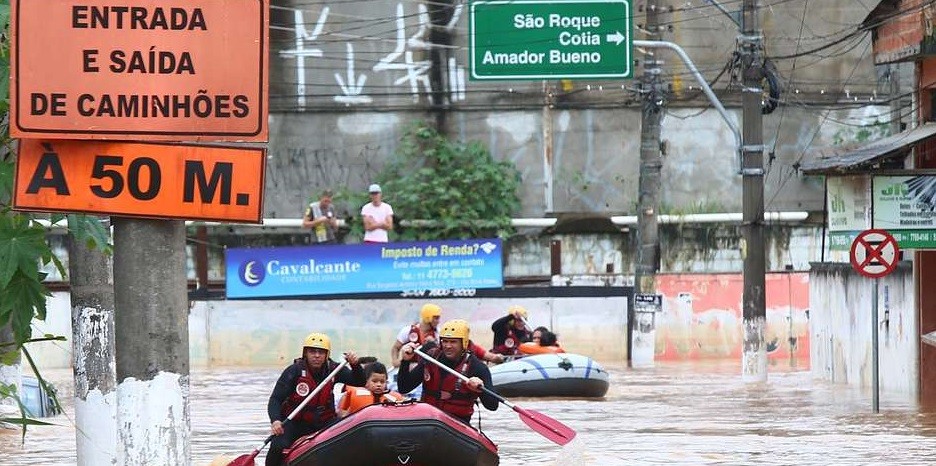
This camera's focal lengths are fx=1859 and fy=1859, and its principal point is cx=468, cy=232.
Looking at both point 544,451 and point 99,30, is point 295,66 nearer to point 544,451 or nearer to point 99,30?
point 544,451

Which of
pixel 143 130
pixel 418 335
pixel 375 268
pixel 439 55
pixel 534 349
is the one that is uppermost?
pixel 439 55

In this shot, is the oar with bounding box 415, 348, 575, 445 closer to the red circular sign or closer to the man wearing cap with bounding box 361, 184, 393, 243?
the red circular sign

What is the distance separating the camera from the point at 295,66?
4138 centimetres

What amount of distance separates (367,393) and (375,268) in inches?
837

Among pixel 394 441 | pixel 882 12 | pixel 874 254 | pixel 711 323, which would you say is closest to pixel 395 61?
pixel 711 323

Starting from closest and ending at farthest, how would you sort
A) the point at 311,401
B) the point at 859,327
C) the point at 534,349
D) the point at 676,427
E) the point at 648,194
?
1. the point at 311,401
2. the point at 676,427
3. the point at 534,349
4. the point at 859,327
5. the point at 648,194

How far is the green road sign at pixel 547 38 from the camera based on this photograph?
2831 centimetres

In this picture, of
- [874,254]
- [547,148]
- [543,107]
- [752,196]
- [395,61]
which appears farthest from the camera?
[547,148]

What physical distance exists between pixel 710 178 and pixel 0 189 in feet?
110

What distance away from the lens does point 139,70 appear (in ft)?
30.9

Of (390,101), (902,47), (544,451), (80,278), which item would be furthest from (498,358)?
(390,101)

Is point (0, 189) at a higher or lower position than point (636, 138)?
lower

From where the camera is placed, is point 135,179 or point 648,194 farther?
point 648,194

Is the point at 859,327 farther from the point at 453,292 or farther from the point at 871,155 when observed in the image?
the point at 453,292
